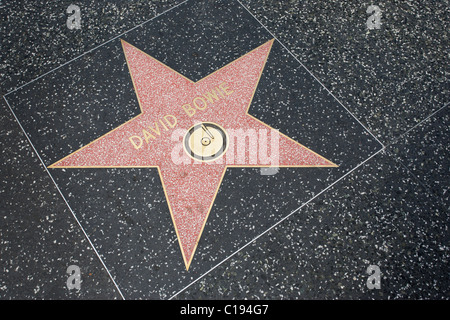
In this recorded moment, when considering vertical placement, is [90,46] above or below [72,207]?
above

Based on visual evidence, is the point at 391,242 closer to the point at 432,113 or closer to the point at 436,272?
the point at 436,272

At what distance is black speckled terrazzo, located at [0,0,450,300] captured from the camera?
1304 millimetres

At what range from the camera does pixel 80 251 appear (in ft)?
4.41

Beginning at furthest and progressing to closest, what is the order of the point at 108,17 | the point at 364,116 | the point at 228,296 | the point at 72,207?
A: the point at 108,17, the point at 364,116, the point at 72,207, the point at 228,296

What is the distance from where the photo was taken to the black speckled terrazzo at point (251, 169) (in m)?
1.30

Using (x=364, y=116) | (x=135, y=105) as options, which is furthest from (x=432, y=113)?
(x=135, y=105)

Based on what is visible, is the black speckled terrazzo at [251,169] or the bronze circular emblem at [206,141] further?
the bronze circular emblem at [206,141]

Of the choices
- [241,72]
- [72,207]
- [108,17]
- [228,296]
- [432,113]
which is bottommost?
[228,296]

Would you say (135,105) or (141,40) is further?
(141,40)

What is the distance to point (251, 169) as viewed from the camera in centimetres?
146

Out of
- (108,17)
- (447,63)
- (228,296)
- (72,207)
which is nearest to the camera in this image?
(228,296)

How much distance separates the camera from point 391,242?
4.39ft

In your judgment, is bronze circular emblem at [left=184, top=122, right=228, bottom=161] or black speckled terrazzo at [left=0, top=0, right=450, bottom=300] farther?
bronze circular emblem at [left=184, top=122, right=228, bottom=161]

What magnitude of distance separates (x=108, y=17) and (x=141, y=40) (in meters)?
0.22
